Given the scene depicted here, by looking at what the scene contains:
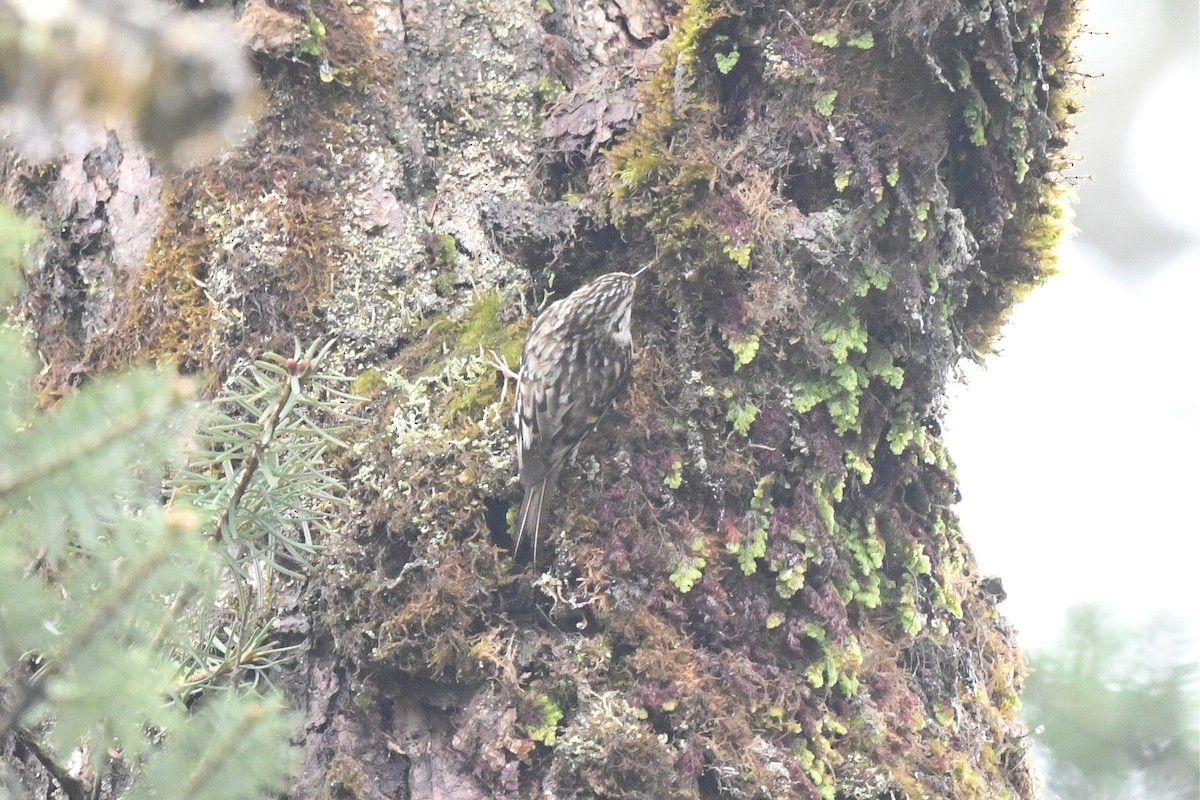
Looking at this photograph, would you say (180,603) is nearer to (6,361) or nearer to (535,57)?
(6,361)

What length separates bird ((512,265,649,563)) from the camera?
9.45 feet

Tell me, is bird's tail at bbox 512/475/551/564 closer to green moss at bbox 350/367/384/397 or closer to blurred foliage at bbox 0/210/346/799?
green moss at bbox 350/367/384/397

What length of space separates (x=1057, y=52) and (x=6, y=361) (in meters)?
3.06

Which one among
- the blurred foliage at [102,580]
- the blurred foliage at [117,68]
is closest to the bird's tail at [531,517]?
the blurred foliage at [102,580]

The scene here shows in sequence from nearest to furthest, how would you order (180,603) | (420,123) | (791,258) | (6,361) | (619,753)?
1. (6,361)
2. (180,603)
3. (619,753)
4. (791,258)
5. (420,123)

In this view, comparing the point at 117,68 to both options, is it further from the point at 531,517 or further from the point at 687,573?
the point at 687,573

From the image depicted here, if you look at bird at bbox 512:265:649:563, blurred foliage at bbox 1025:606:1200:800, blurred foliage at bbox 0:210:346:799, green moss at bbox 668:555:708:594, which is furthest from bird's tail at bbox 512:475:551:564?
blurred foliage at bbox 1025:606:1200:800

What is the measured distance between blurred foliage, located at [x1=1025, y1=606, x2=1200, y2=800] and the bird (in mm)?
1343

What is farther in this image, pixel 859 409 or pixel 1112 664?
pixel 859 409

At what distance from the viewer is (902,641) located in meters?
3.00

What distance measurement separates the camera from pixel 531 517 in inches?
104

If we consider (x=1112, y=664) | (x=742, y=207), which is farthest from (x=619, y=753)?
(x=742, y=207)

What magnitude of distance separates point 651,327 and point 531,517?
2.39ft

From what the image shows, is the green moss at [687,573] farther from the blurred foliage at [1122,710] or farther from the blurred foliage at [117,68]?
the blurred foliage at [117,68]
